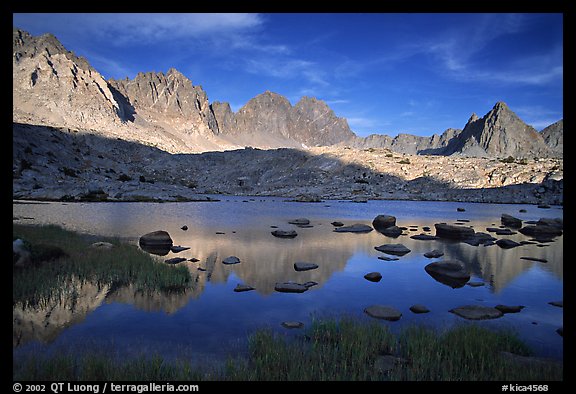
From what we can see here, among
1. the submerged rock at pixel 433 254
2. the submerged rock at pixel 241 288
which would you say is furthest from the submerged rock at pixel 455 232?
the submerged rock at pixel 241 288

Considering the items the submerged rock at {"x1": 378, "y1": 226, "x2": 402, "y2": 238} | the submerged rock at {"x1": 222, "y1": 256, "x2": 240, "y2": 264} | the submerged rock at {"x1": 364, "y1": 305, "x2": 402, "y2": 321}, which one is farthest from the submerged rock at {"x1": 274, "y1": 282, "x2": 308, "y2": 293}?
the submerged rock at {"x1": 378, "y1": 226, "x2": 402, "y2": 238}

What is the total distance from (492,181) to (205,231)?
107m

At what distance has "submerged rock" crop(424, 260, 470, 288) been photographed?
18.4 m

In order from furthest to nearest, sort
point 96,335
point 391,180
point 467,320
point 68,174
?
point 391,180
point 68,174
point 467,320
point 96,335

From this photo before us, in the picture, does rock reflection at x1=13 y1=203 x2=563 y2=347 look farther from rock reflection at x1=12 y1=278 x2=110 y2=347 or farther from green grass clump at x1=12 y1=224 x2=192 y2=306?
green grass clump at x1=12 y1=224 x2=192 y2=306

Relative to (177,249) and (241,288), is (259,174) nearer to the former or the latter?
(177,249)

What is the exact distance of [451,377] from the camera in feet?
24.3

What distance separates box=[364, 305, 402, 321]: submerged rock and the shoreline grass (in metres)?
2.27

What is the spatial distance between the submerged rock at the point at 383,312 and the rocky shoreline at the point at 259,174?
7418 centimetres
